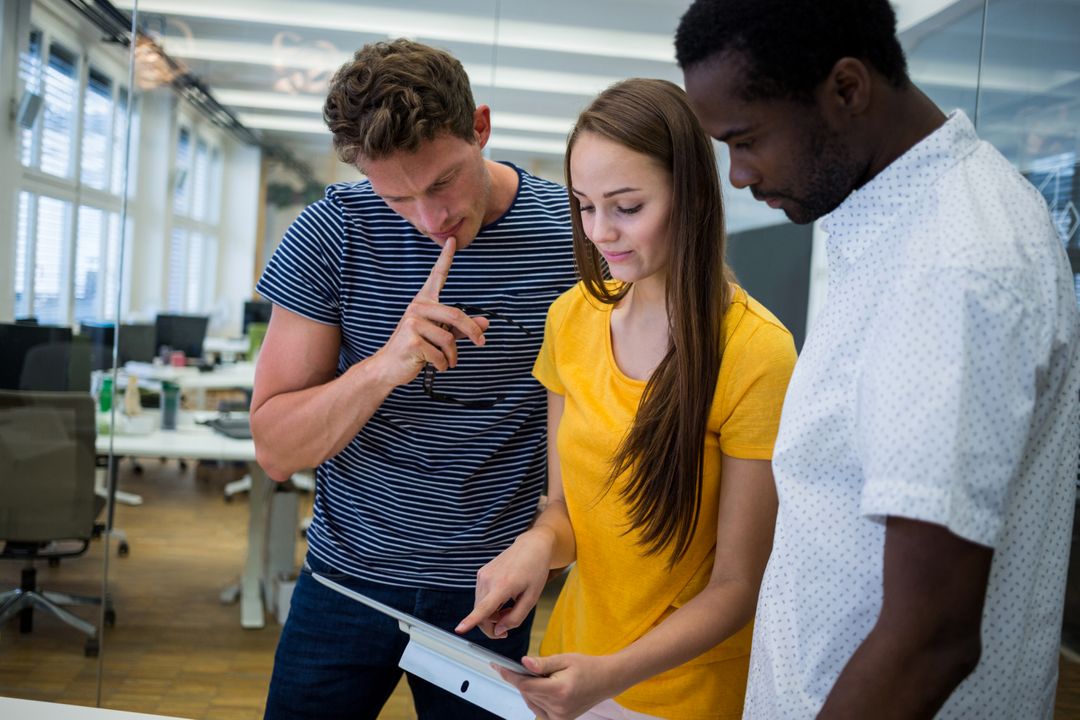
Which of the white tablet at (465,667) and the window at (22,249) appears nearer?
the white tablet at (465,667)

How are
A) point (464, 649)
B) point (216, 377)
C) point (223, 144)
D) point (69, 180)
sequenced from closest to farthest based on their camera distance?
point (464, 649) → point (69, 180) → point (223, 144) → point (216, 377)

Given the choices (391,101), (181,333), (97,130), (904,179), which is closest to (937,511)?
(904,179)

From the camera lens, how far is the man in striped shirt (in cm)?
137

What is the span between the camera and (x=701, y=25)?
2.44 ft

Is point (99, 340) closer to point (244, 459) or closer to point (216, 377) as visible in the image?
point (244, 459)

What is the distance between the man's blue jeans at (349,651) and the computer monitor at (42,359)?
1.98m

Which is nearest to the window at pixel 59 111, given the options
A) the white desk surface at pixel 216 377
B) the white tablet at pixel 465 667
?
the white desk surface at pixel 216 377

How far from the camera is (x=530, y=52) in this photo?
3.80m

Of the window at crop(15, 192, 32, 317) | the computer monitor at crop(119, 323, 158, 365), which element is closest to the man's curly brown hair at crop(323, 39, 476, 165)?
the window at crop(15, 192, 32, 317)

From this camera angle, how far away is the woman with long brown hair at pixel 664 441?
1087mm

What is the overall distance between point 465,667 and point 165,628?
9.26 ft

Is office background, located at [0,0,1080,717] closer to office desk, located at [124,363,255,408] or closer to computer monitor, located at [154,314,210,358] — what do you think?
computer monitor, located at [154,314,210,358]

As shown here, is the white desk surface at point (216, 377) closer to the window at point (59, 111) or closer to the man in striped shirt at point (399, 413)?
the window at point (59, 111)

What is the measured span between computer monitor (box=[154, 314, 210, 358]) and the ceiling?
75cm
